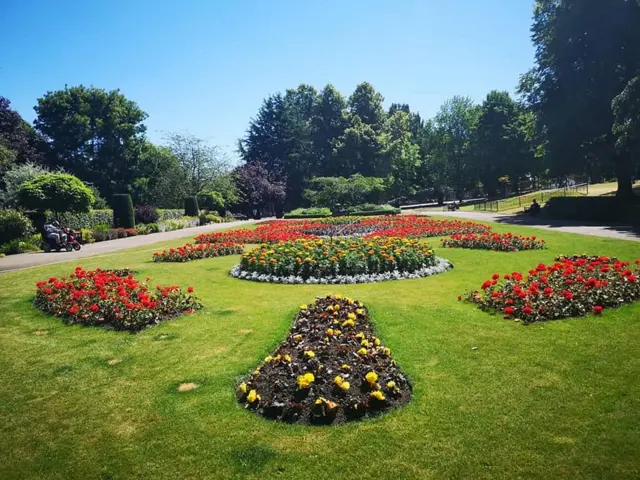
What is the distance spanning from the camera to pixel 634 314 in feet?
18.7

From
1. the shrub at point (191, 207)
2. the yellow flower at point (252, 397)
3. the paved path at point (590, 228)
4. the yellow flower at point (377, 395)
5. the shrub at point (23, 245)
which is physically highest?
the shrub at point (191, 207)

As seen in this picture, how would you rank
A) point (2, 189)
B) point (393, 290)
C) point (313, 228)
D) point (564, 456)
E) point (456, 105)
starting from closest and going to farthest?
1. point (564, 456)
2. point (393, 290)
3. point (313, 228)
4. point (2, 189)
5. point (456, 105)

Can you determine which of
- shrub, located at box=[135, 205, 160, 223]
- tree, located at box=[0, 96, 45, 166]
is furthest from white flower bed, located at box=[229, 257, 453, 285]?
tree, located at box=[0, 96, 45, 166]

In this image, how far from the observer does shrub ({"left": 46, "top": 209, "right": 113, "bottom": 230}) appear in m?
22.9

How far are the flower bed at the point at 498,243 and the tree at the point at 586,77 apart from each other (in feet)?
50.1

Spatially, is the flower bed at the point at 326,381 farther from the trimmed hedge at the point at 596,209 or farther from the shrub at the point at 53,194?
the shrub at the point at 53,194

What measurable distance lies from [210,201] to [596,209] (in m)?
32.7

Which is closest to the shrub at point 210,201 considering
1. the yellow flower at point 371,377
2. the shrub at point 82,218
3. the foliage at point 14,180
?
the shrub at point 82,218

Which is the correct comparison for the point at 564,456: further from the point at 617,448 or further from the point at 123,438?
the point at 123,438

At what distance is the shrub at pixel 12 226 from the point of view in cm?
1769

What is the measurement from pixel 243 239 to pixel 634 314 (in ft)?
45.7

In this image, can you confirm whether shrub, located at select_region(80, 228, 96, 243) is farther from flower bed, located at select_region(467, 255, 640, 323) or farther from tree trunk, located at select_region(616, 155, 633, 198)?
tree trunk, located at select_region(616, 155, 633, 198)

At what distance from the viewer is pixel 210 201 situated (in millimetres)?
41062

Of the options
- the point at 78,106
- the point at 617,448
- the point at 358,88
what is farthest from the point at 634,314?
the point at 358,88
